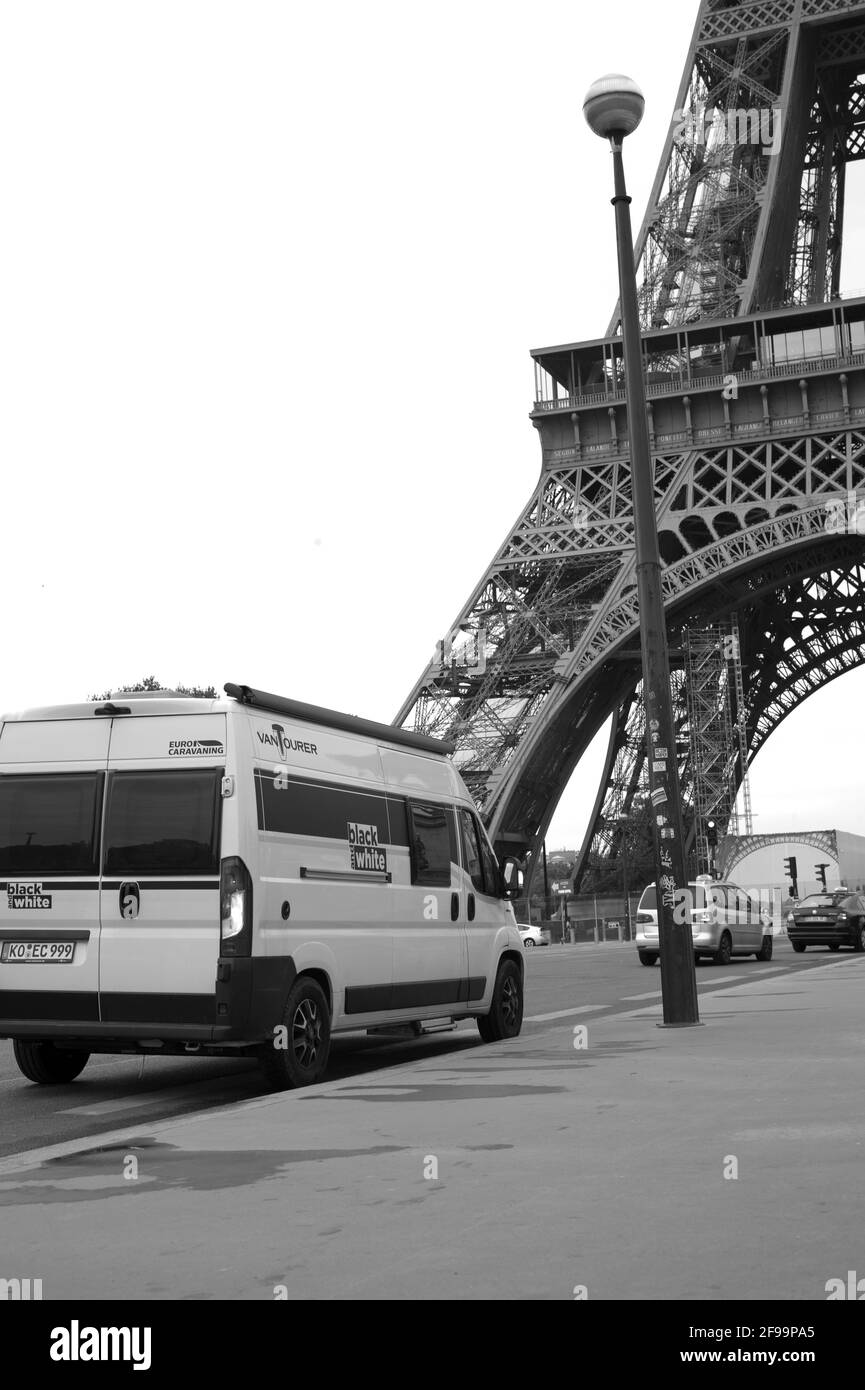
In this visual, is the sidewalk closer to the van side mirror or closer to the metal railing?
the van side mirror

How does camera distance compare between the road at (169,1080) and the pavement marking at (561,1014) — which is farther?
the pavement marking at (561,1014)

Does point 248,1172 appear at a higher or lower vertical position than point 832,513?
lower

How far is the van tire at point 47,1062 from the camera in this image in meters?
10.5

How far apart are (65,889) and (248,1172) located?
370 centimetres

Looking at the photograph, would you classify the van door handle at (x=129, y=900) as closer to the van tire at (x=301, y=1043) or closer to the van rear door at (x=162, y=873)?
the van rear door at (x=162, y=873)

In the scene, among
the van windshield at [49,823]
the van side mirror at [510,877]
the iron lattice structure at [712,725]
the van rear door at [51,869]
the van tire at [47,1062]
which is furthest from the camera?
the iron lattice structure at [712,725]

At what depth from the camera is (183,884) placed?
29.9ft

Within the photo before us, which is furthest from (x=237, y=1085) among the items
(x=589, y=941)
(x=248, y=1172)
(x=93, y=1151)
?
(x=589, y=941)

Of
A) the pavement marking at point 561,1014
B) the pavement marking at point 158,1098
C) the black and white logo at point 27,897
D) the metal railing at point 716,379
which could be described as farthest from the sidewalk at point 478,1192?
the metal railing at point 716,379

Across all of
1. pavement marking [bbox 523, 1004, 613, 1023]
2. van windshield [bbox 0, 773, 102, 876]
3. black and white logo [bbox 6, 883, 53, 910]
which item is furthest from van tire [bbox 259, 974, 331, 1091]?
pavement marking [bbox 523, 1004, 613, 1023]

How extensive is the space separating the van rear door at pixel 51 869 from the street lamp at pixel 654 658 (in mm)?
4946

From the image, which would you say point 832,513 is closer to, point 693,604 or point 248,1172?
point 693,604

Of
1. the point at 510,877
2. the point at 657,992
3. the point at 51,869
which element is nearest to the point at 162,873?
the point at 51,869

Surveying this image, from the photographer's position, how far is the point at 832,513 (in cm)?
4047
